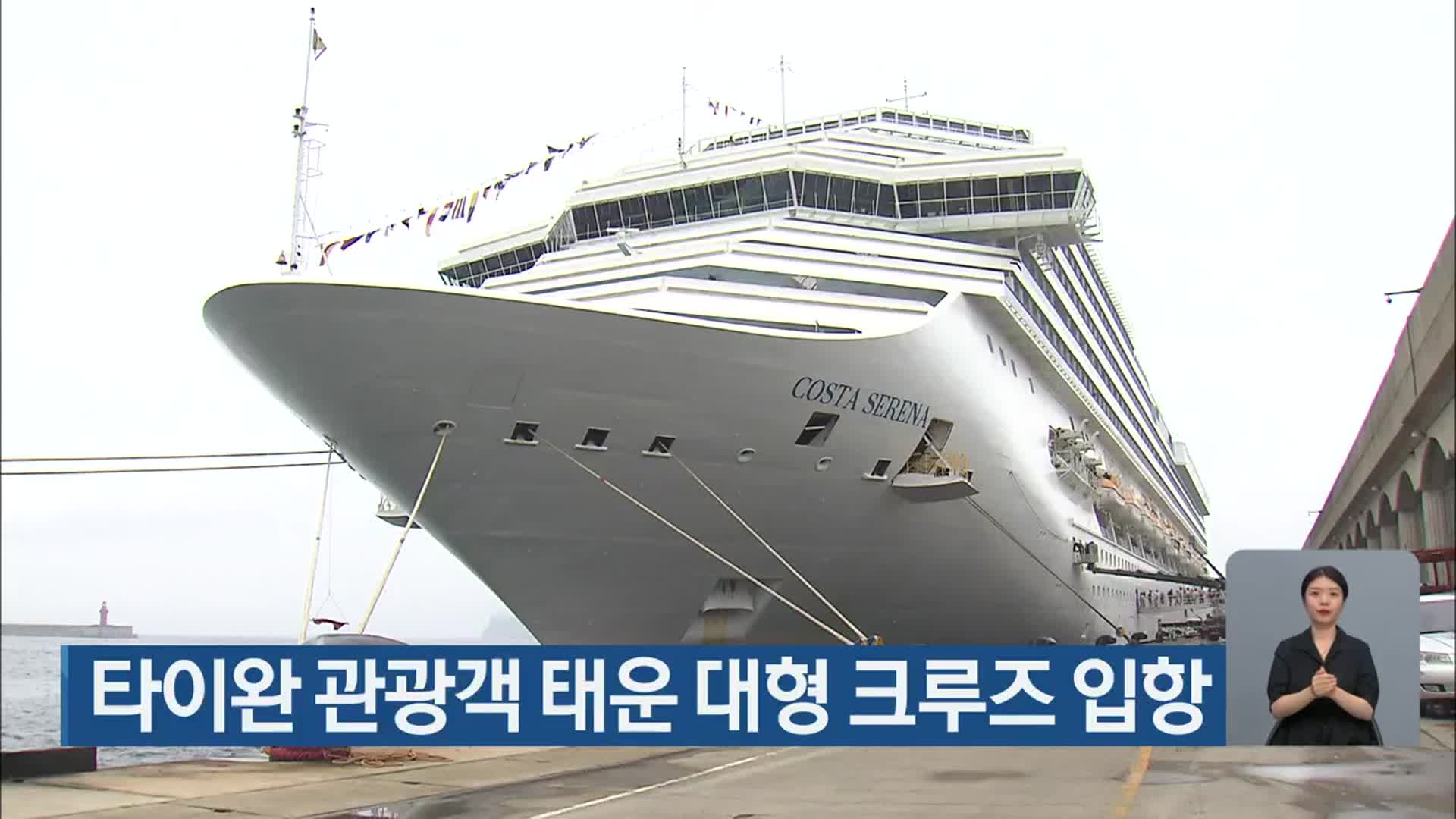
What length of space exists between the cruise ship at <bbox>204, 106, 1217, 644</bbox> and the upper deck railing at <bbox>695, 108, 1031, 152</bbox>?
5.31 meters

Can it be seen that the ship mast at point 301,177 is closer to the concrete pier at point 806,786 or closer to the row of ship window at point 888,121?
the concrete pier at point 806,786

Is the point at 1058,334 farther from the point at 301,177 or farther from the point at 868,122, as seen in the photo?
the point at 301,177

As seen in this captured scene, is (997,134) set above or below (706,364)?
above

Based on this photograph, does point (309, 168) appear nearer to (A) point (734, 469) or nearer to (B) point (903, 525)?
(A) point (734, 469)

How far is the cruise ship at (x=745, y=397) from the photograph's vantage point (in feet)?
49.1

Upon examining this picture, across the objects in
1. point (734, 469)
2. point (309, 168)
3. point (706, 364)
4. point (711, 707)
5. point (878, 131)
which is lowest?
point (711, 707)

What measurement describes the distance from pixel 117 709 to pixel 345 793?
2.96 meters

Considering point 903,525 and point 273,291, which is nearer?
point 273,291

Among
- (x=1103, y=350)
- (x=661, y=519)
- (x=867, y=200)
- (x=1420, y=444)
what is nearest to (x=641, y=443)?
(x=661, y=519)

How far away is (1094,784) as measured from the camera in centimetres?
1141

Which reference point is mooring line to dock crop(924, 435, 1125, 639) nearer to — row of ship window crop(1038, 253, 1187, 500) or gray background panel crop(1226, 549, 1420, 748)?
row of ship window crop(1038, 253, 1187, 500)

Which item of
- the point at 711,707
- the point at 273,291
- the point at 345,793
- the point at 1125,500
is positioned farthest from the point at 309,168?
the point at 1125,500

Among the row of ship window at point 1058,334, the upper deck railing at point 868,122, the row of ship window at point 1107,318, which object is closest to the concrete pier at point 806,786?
the row of ship window at point 1058,334

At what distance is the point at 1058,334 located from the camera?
89.9 feet
